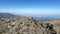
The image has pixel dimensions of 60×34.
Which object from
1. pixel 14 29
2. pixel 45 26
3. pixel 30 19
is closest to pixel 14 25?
pixel 14 29

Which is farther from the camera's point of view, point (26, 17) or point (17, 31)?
point (26, 17)

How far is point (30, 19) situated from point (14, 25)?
5.98 feet

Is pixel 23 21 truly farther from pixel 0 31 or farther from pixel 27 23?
pixel 0 31

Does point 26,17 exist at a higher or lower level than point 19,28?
higher

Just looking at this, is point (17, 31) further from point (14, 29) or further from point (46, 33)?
point (46, 33)

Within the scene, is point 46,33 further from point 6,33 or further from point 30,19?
point 6,33

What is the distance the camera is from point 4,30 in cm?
1619

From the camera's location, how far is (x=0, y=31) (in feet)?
53.2

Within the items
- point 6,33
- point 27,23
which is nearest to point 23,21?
point 27,23

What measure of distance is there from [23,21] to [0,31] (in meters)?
2.70

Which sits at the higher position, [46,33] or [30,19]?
[30,19]

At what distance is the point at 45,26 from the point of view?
53.7 ft

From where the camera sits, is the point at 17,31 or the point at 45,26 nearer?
the point at 17,31

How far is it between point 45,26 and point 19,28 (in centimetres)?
293
